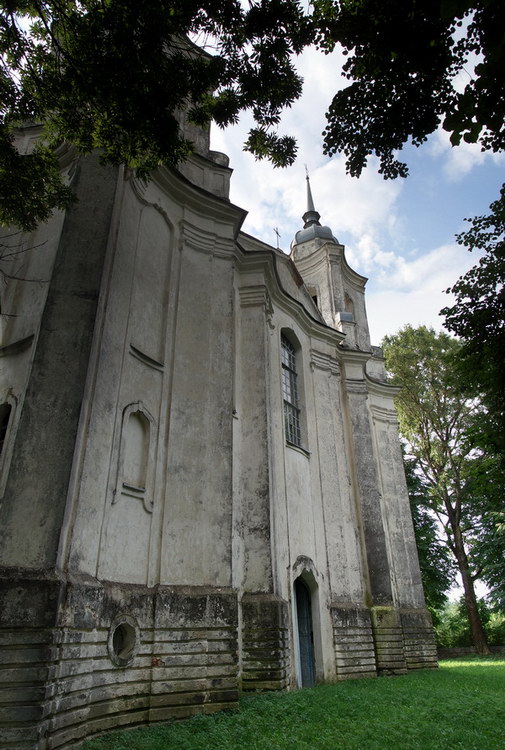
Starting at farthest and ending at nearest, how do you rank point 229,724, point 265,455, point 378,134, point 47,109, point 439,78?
1. point 265,455
2. point 47,109
3. point 229,724
4. point 378,134
5. point 439,78

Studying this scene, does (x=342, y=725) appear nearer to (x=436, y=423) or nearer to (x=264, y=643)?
(x=264, y=643)

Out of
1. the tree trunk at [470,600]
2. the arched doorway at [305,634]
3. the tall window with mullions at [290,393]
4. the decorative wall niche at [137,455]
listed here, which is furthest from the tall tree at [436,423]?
the decorative wall niche at [137,455]

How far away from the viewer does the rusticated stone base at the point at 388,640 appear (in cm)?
1323

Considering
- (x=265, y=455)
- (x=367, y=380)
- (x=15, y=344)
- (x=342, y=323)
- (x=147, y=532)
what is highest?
(x=342, y=323)

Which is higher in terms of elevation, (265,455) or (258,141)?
(258,141)

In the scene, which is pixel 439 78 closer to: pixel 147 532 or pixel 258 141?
pixel 258 141

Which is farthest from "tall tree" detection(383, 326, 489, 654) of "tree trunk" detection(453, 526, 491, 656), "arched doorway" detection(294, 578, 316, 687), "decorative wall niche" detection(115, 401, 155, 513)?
"decorative wall niche" detection(115, 401, 155, 513)

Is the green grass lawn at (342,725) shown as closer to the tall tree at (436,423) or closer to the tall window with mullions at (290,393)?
the tall window with mullions at (290,393)

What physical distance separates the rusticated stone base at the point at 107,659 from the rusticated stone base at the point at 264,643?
1.19m

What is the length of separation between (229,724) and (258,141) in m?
7.97

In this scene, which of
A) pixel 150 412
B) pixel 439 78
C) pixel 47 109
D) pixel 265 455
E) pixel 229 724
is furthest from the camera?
pixel 265 455

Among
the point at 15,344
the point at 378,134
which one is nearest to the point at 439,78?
the point at 378,134

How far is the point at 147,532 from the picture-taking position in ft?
26.5

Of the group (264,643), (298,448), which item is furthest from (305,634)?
(298,448)
